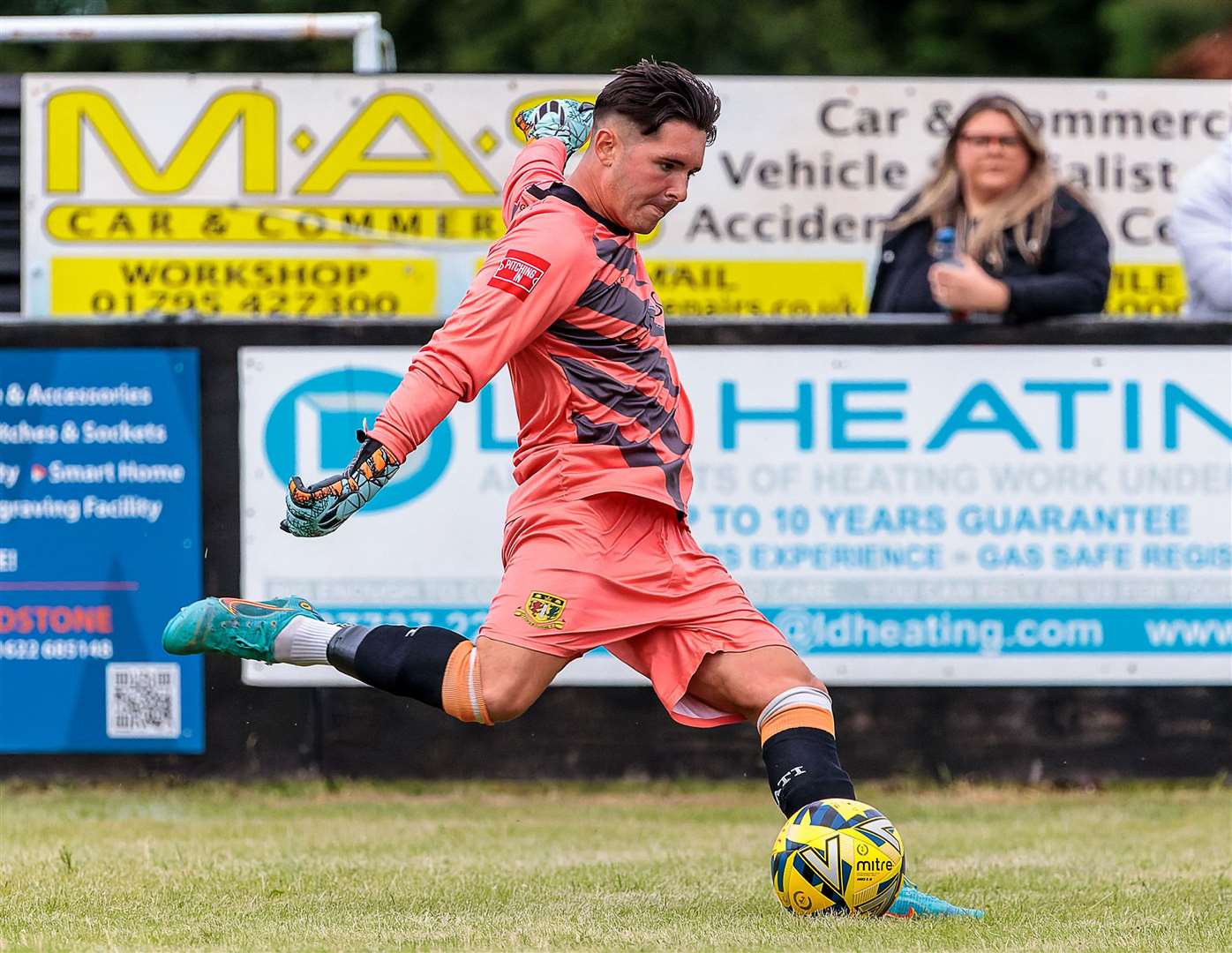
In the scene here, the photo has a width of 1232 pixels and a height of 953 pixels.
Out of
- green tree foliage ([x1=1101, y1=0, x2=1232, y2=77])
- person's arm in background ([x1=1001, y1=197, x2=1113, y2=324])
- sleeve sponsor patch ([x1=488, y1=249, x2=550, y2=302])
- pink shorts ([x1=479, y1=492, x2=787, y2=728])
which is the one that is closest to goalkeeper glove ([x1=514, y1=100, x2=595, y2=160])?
sleeve sponsor patch ([x1=488, y1=249, x2=550, y2=302])

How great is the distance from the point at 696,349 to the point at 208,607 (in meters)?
3.09

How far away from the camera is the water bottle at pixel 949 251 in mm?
7638

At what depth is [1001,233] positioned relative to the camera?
7.96 m

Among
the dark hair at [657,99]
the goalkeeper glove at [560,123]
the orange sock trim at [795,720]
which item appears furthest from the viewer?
the goalkeeper glove at [560,123]

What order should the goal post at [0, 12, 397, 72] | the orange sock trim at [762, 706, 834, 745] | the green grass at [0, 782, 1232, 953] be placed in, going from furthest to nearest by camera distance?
the goal post at [0, 12, 397, 72]
the orange sock trim at [762, 706, 834, 745]
the green grass at [0, 782, 1232, 953]

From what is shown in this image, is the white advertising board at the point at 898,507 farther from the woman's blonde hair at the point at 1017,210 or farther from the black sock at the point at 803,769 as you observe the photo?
the black sock at the point at 803,769

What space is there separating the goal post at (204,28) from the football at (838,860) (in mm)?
5227

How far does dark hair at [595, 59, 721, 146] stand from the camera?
16.3 ft

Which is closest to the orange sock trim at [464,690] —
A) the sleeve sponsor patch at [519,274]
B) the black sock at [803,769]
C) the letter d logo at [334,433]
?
the black sock at [803,769]

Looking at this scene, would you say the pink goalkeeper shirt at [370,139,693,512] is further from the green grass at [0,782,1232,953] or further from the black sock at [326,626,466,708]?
the green grass at [0,782,1232,953]

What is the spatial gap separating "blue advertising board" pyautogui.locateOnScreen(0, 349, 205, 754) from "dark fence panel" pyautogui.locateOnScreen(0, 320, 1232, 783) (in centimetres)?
8

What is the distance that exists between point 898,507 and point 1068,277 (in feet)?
3.55

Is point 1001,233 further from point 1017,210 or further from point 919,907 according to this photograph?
point 919,907

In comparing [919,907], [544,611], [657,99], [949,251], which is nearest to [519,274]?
[657,99]
